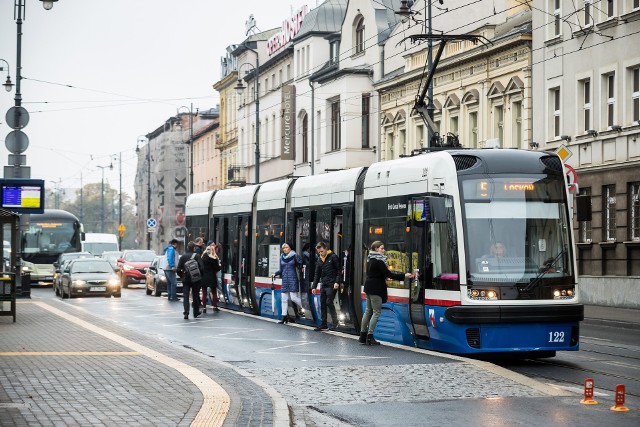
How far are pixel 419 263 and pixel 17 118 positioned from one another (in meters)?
17.0

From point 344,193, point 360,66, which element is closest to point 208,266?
point 344,193

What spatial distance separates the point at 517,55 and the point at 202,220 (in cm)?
1480

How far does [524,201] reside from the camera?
1934cm

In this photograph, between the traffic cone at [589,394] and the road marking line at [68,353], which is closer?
the traffic cone at [589,394]

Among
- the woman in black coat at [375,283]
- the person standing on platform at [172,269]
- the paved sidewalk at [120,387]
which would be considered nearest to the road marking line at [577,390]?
the paved sidewalk at [120,387]

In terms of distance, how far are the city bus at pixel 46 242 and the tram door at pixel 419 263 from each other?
40077 millimetres

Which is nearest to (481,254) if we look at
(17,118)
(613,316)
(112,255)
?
(613,316)

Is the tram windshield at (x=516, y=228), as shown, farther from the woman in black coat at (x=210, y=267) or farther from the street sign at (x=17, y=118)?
the street sign at (x=17, y=118)

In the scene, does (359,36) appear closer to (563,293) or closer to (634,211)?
(634,211)

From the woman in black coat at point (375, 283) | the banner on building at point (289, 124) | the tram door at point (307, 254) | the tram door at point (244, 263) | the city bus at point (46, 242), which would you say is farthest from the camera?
the banner on building at point (289, 124)

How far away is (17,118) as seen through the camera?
1340 inches

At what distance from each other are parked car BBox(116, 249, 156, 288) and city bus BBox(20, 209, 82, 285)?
2156mm

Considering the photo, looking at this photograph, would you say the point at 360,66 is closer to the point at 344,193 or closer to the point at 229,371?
the point at 344,193

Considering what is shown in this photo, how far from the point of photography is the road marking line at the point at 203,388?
12023 mm
